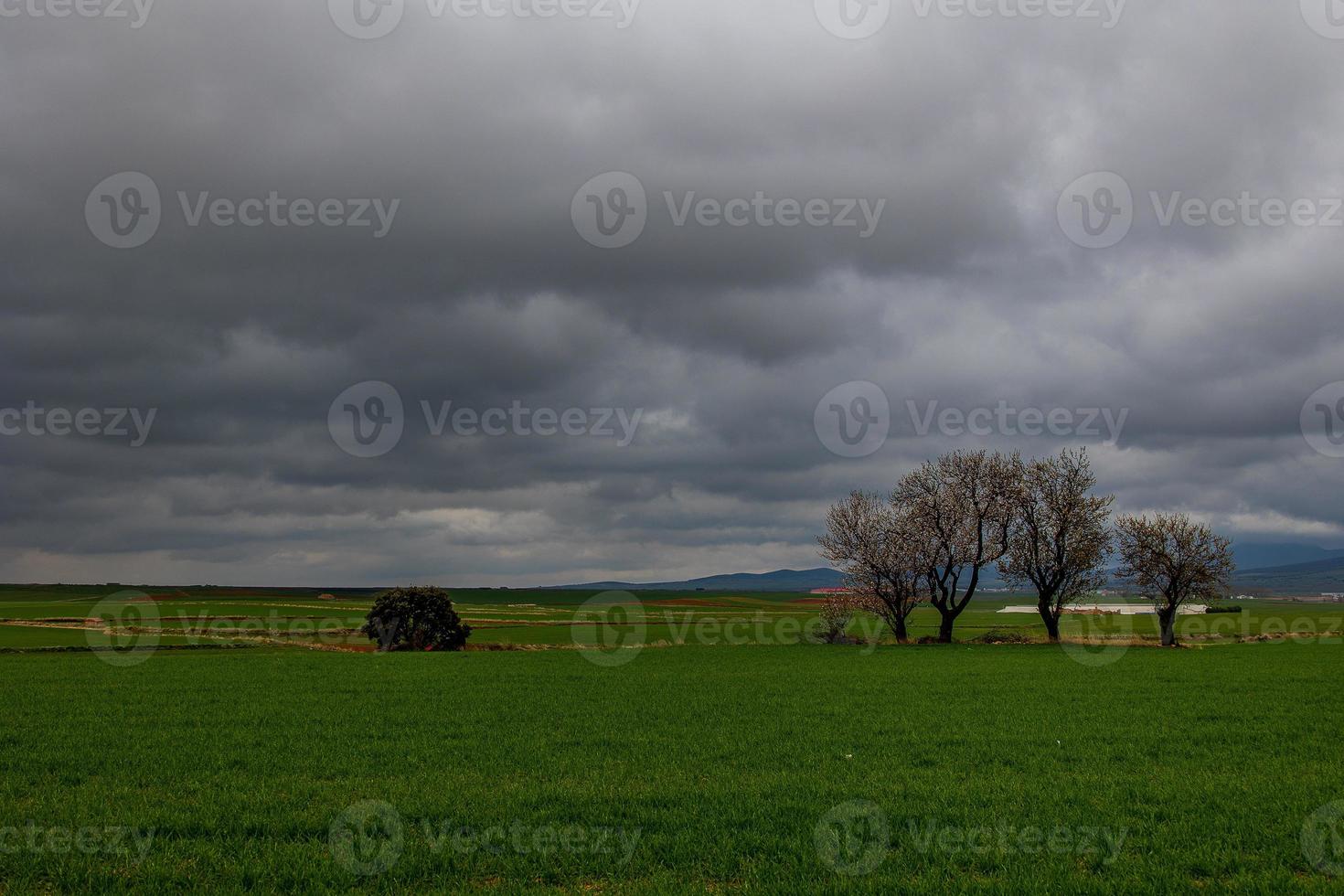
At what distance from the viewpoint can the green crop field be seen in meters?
11.1

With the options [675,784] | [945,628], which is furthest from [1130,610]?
[675,784]

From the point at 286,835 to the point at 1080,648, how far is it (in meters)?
59.3

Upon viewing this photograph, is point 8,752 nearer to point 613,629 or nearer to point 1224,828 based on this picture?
point 1224,828

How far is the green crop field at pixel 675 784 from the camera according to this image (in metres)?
11.1

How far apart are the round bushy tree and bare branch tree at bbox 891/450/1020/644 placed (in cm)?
3684

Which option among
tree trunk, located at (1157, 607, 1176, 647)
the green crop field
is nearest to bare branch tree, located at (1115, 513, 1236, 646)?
tree trunk, located at (1157, 607, 1176, 647)

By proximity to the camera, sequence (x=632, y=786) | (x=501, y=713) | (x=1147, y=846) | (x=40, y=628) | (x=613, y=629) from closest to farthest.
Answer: (x=1147, y=846) < (x=632, y=786) < (x=501, y=713) < (x=40, y=628) < (x=613, y=629)

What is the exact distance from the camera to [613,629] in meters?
94.6

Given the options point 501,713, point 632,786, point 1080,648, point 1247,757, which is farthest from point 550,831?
point 1080,648

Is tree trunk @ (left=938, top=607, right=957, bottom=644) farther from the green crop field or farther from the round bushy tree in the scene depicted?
the round bushy tree

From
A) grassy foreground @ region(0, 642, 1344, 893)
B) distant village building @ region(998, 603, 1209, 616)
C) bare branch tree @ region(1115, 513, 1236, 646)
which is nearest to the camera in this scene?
grassy foreground @ region(0, 642, 1344, 893)

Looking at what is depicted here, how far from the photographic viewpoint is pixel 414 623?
63250 millimetres

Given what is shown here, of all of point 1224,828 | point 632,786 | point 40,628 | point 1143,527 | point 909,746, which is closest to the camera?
point 1224,828

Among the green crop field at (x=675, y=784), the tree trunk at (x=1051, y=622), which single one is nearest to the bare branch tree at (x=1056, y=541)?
the tree trunk at (x=1051, y=622)
